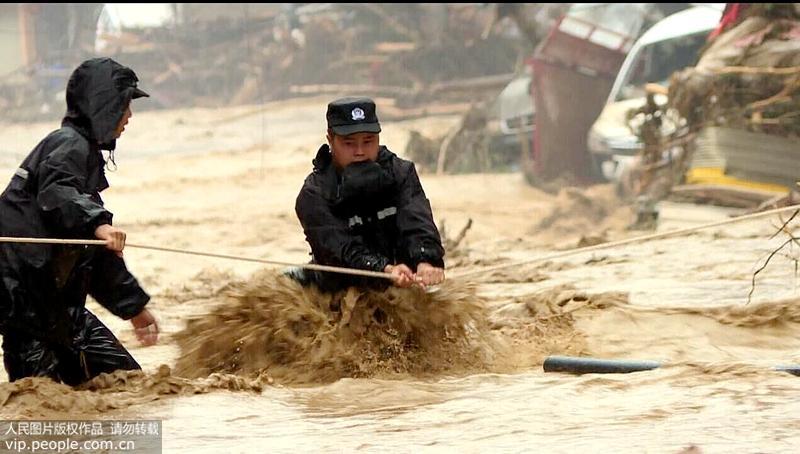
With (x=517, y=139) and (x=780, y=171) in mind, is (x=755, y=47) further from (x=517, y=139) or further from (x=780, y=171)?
(x=517, y=139)

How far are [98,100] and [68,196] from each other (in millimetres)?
440

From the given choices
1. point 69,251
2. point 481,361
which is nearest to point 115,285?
point 69,251

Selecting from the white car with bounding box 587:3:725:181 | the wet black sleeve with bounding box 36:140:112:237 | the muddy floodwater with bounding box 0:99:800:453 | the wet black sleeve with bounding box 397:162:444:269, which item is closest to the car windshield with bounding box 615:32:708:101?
the white car with bounding box 587:3:725:181

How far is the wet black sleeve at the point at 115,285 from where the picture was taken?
5598 mm

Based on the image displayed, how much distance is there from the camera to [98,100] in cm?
545

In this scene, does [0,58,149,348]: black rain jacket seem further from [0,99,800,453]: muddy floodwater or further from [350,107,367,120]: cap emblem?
[350,107,367,120]: cap emblem

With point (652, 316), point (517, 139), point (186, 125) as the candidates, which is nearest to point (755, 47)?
point (517, 139)

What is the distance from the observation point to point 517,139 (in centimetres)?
1612

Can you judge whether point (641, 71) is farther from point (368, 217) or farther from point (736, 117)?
point (368, 217)

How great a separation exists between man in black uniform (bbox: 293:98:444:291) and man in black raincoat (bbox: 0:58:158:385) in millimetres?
845

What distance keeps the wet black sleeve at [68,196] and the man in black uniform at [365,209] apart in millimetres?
1029

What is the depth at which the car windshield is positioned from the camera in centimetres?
1466

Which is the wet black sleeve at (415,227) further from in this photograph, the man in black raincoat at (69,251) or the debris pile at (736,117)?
the debris pile at (736,117)

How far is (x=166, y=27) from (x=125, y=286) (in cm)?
1303
